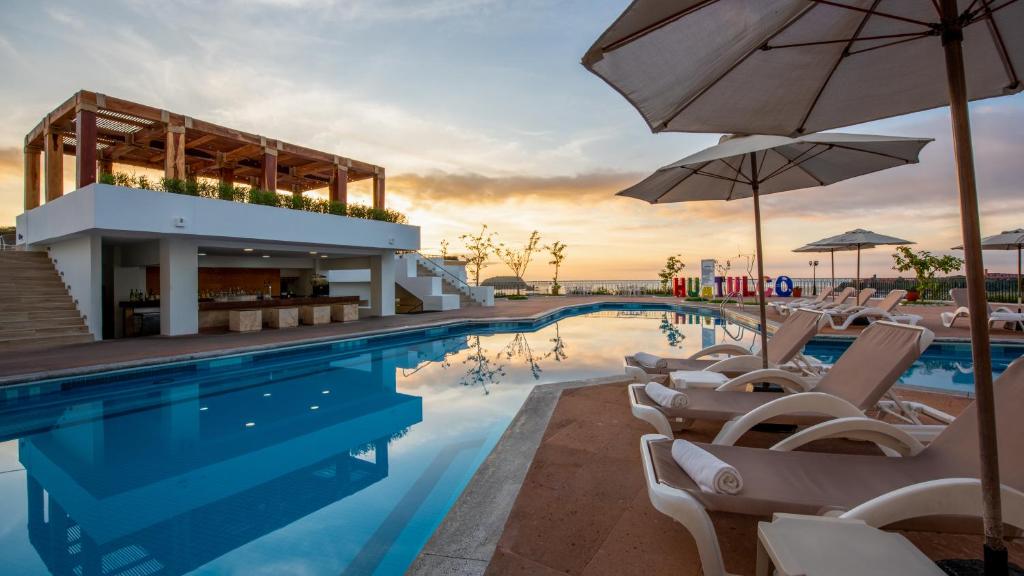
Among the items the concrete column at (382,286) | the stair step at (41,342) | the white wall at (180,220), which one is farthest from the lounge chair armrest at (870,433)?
the concrete column at (382,286)

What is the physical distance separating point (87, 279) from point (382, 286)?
7.45 metres

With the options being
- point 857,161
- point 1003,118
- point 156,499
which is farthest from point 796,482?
point 1003,118

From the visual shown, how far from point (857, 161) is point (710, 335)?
26.0 ft

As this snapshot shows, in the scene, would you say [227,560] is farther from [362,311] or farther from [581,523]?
[362,311]

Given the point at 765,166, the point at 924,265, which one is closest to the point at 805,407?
the point at 765,166

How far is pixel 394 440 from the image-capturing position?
4762 mm

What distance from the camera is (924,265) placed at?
1858 centimetres

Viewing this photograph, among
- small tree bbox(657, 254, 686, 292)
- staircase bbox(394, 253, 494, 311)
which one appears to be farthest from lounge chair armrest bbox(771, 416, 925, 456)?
small tree bbox(657, 254, 686, 292)

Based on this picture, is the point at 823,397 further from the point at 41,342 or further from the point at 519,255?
the point at 519,255

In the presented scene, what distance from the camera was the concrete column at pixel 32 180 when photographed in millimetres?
13047

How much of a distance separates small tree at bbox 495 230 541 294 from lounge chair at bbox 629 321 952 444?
85.1 feet

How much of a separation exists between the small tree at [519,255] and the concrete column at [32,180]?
67.5 ft

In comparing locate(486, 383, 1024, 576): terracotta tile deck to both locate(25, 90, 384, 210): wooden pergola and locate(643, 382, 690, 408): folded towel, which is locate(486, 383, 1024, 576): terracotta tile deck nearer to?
locate(643, 382, 690, 408): folded towel

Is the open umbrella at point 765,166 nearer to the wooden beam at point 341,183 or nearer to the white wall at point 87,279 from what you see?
the white wall at point 87,279
